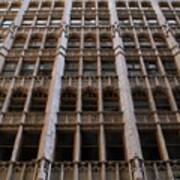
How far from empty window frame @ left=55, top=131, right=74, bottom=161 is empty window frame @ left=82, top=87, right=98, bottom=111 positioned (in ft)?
8.26

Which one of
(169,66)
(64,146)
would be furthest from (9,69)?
(169,66)

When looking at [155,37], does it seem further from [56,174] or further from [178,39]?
[56,174]

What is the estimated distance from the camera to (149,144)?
727 inches

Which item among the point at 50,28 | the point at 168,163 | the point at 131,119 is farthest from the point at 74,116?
the point at 50,28

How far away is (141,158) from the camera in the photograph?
1630 cm

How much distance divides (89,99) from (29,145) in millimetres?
4979

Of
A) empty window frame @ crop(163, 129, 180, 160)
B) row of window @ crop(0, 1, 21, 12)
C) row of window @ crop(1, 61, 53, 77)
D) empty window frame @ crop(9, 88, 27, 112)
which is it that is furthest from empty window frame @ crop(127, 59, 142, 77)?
row of window @ crop(0, 1, 21, 12)

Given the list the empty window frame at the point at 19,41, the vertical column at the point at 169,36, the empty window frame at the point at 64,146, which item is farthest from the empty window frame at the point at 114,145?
the empty window frame at the point at 19,41

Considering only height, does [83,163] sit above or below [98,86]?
below

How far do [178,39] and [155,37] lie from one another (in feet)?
Answer: 6.06

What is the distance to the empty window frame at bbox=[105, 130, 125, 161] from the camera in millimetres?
17641

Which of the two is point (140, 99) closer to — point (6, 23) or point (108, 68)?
point (108, 68)

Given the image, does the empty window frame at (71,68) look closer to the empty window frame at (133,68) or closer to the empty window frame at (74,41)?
the empty window frame at (74,41)

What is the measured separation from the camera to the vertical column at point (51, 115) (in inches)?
640
